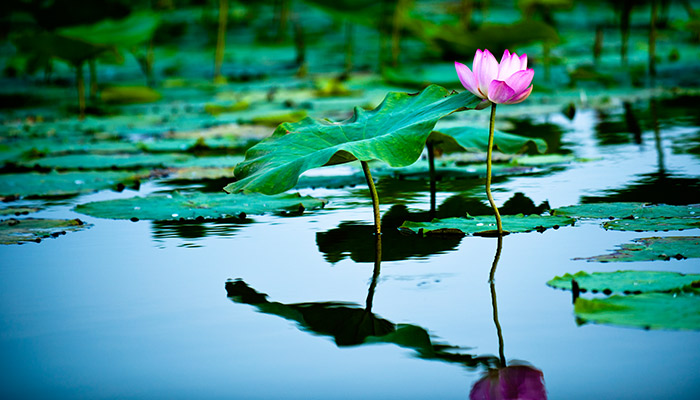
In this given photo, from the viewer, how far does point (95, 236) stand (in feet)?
7.14

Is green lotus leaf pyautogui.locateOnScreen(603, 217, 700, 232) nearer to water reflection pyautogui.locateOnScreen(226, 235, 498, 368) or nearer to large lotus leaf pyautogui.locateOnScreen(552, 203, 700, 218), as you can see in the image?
large lotus leaf pyautogui.locateOnScreen(552, 203, 700, 218)

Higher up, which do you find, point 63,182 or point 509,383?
point 63,182

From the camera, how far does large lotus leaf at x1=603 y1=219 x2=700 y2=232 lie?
1851 mm

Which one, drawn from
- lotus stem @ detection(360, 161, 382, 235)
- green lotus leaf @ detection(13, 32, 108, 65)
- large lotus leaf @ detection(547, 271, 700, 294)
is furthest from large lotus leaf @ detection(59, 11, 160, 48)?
large lotus leaf @ detection(547, 271, 700, 294)

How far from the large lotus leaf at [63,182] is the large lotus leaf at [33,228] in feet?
1.73

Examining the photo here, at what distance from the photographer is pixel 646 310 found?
1.27 m

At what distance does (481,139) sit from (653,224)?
731 mm

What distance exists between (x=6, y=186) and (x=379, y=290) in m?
1.90

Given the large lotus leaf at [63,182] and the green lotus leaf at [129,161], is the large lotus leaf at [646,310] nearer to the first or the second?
the large lotus leaf at [63,182]

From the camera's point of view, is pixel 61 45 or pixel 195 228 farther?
pixel 61 45

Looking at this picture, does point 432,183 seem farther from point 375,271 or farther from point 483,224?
point 375,271

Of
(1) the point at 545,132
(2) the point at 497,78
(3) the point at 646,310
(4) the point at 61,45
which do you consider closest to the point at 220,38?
(4) the point at 61,45

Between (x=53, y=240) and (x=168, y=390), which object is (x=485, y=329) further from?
(x=53, y=240)

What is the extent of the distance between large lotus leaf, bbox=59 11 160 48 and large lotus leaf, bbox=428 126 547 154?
Result: 3493 millimetres
